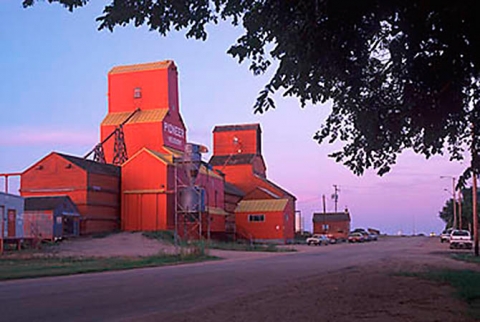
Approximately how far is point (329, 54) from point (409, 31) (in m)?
1.38

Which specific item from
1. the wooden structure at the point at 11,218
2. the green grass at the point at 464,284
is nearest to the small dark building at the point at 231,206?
the wooden structure at the point at 11,218

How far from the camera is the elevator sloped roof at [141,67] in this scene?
6600cm

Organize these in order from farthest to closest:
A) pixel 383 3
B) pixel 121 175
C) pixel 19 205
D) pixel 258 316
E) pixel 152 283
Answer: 1. pixel 121 175
2. pixel 19 205
3. pixel 152 283
4. pixel 258 316
5. pixel 383 3

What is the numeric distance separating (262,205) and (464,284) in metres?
58.2

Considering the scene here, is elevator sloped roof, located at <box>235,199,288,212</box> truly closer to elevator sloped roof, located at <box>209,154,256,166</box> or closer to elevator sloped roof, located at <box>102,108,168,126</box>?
elevator sloped roof, located at <box>209,154,256,166</box>

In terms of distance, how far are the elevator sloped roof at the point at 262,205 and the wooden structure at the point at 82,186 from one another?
21.8m

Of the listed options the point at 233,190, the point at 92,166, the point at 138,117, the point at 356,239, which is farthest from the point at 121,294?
the point at 356,239

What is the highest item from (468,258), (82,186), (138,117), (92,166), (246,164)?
(138,117)

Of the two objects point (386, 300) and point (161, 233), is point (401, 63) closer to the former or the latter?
point (386, 300)

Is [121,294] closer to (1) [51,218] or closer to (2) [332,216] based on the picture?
(1) [51,218]

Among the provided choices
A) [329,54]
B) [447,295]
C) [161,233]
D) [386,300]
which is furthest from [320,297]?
[161,233]

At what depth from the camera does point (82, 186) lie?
53.1 meters

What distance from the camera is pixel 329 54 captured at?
31.9 feet

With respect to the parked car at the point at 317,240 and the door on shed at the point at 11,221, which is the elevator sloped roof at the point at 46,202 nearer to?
the door on shed at the point at 11,221
